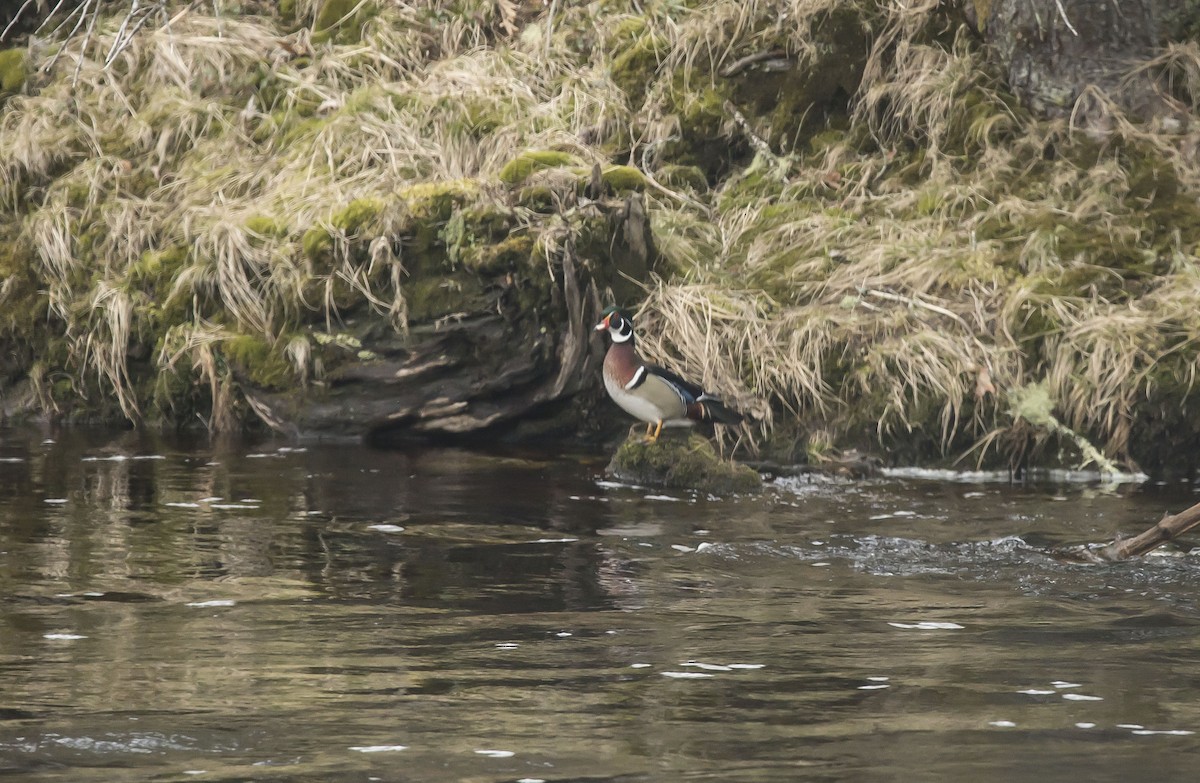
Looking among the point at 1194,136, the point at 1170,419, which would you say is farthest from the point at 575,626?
the point at 1194,136

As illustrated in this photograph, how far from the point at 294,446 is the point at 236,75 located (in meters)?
4.11

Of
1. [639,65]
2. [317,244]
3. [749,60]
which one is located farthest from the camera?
[639,65]

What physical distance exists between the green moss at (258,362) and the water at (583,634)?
1718mm

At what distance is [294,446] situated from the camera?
32.4 feet

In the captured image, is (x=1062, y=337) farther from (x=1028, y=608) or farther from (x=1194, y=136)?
(x=1028, y=608)

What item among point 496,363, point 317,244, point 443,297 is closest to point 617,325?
point 496,363

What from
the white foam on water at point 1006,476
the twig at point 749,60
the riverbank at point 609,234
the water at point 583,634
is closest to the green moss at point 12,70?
the riverbank at point 609,234

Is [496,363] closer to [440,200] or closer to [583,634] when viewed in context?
[440,200]

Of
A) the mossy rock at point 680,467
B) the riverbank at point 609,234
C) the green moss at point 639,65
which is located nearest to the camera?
the mossy rock at point 680,467

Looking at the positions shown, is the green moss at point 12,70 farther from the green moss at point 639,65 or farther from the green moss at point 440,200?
the green moss at point 639,65

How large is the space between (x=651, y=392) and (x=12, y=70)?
23.7 feet

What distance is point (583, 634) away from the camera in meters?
5.18

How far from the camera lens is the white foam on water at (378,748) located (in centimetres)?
389

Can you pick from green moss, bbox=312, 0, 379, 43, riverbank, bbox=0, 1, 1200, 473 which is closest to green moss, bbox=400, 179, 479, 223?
riverbank, bbox=0, 1, 1200, 473
